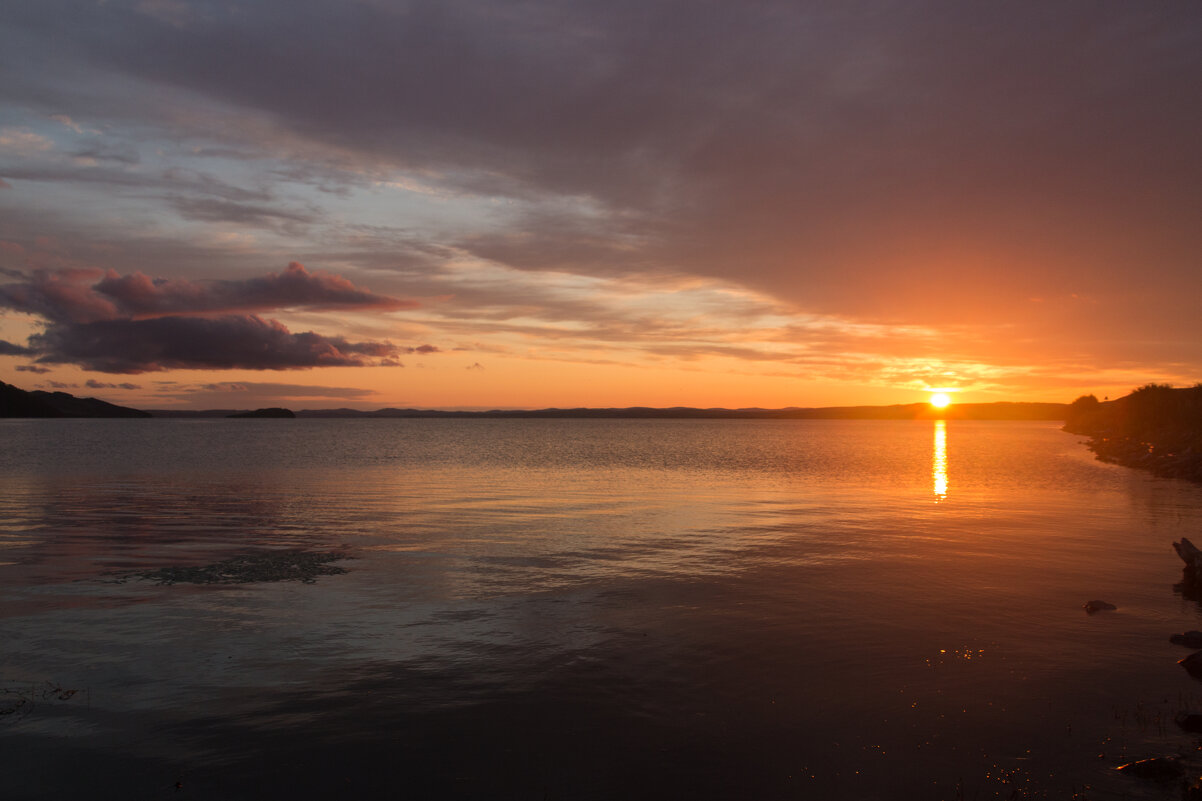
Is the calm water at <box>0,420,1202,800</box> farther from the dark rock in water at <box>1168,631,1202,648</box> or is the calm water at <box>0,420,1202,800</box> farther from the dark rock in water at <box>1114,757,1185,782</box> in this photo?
the dark rock in water at <box>1168,631,1202,648</box>

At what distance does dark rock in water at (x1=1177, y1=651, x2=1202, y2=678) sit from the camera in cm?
1394

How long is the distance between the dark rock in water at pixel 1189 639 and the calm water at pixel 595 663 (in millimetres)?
419

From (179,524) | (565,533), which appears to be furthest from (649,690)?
(179,524)

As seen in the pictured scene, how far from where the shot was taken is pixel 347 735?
36.9 feet

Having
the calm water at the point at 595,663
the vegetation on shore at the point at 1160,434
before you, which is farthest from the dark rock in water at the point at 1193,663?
the vegetation on shore at the point at 1160,434

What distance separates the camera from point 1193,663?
46.6 ft

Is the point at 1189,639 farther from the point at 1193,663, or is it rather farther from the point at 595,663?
the point at 595,663

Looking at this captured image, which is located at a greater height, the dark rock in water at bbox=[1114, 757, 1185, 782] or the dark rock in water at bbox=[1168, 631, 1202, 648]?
the dark rock in water at bbox=[1168, 631, 1202, 648]

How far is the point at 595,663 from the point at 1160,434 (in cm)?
9334

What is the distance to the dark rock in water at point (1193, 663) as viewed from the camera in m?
13.9

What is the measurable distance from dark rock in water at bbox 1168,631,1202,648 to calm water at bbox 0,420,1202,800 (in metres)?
0.42

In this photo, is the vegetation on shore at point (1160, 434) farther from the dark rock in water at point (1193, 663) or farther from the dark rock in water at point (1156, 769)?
the dark rock in water at point (1156, 769)

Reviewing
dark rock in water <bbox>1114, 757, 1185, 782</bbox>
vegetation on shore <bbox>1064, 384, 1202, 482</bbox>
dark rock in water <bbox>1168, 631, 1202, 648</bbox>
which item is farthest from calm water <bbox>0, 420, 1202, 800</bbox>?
vegetation on shore <bbox>1064, 384, 1202, 482</bbox>

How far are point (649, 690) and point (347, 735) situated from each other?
17.4 ft
